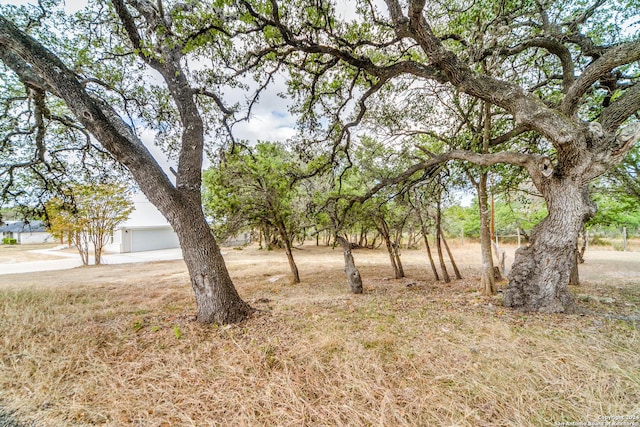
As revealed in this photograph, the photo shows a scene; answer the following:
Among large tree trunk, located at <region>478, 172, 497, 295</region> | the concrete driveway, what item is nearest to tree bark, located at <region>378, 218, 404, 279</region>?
large tree trunk, located at <region>478, 172, 497, 295</region>

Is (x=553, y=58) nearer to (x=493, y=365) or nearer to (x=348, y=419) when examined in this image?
(x=493, y=365)

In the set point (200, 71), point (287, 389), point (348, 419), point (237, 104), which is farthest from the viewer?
point (237, 104)

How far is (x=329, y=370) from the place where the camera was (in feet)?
7.33

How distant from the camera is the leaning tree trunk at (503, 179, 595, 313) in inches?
131

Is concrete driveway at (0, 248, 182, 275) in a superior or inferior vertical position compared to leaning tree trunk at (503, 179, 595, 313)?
inferior

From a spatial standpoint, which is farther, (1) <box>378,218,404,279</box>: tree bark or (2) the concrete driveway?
(2) the concrete driveway

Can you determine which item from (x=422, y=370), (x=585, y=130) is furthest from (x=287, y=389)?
(x=585, y=130)

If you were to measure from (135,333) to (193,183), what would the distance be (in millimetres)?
2246

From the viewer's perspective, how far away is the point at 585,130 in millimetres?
3123

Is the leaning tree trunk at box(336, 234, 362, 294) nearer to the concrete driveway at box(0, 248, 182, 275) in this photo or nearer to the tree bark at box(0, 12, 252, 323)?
the tree bark at box(0, 12, 252, 323)

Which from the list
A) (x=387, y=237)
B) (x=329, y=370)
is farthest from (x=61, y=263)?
(x=329, y=370)

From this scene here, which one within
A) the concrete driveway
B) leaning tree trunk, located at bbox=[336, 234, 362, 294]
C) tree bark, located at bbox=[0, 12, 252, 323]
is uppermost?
tree bark, located at bbox=[0, 12, 252, 323]

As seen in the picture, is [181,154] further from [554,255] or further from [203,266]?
[554,255]

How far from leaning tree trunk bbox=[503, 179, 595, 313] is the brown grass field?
34 cm
